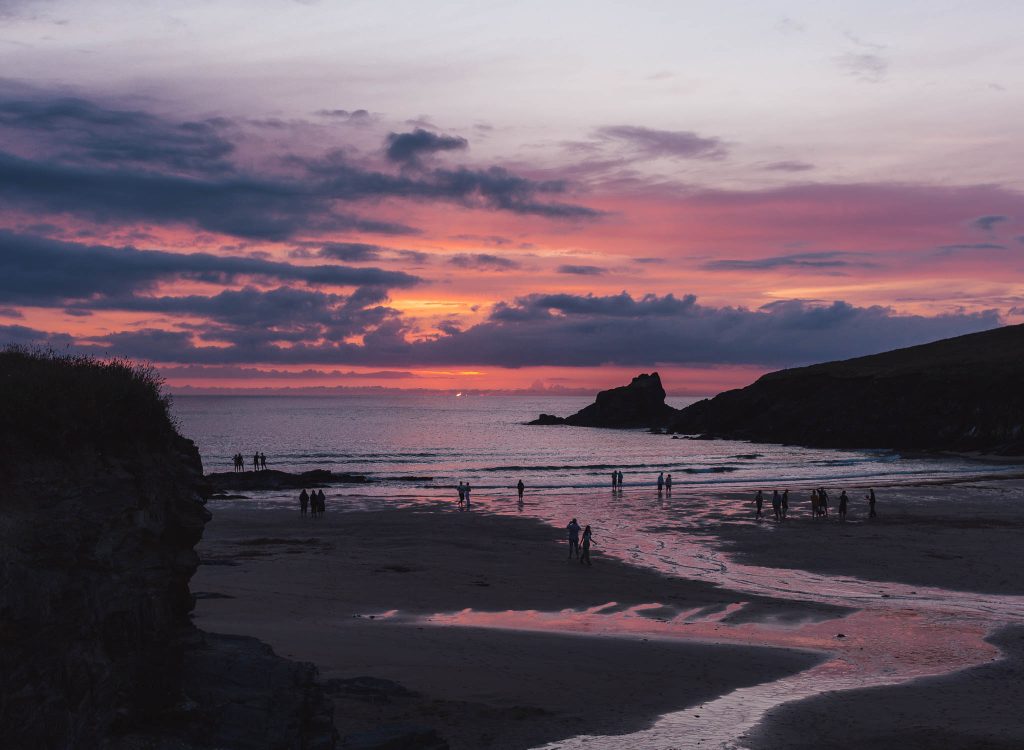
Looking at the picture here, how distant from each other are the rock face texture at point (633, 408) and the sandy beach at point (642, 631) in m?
151

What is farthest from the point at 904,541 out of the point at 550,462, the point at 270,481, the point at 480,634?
the point at 550,462

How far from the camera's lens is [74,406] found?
9.76 metres

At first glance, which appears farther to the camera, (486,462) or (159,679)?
(486,462)

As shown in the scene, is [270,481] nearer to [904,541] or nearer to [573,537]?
[573,537]

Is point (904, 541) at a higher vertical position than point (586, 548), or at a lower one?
lower

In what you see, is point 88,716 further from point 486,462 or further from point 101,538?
point 486,462

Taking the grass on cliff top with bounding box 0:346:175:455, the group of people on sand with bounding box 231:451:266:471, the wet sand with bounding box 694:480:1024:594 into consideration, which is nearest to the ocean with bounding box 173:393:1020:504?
the group of people on sand with bounding box 231:451:266:471

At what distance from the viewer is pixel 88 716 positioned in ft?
29.3

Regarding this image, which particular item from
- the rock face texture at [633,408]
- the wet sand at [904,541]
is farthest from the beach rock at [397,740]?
the rock face texture at [633,408]

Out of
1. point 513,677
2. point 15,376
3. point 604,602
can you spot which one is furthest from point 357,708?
point 604,602

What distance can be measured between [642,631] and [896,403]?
110 m

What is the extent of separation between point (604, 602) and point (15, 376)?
17.3 metres

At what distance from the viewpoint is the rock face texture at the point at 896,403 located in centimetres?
10412

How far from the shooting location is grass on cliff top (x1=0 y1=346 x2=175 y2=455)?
9.25 meters
